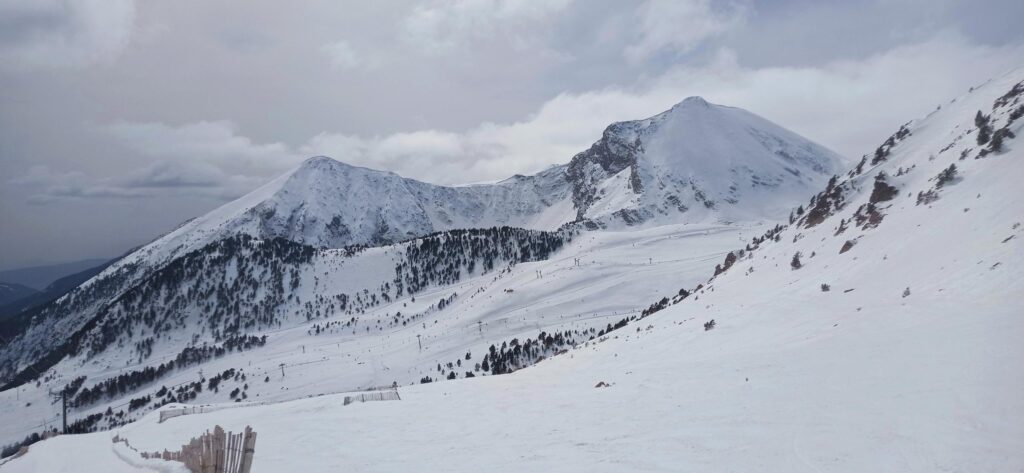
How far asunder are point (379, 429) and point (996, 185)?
112 ft

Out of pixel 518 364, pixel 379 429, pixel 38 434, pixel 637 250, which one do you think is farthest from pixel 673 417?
pixel 38 434

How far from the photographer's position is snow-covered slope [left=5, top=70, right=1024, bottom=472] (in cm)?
1033

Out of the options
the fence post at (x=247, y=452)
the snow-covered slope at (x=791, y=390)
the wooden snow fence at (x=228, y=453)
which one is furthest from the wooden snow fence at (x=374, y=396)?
the fence post at (x=247, y=452)

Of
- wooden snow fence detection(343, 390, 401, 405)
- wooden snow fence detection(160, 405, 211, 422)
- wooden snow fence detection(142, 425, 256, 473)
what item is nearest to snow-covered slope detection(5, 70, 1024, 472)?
wooden snow fence detection(343, 390, 401, 405)

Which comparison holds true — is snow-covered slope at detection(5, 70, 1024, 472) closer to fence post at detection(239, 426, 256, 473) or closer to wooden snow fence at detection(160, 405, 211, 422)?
wooden snow fence at detection(160, 405, 211, 422)

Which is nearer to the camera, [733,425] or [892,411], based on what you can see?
[892,411]

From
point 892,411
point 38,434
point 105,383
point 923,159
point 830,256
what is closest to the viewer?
point 892,411

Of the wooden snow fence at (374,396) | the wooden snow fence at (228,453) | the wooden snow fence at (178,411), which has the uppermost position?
the wooden snow fence at (228,453)

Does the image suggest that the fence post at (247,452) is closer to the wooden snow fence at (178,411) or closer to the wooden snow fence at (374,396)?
the wooden snow fence at (374,396)

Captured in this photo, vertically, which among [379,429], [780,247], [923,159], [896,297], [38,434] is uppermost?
[923,159]

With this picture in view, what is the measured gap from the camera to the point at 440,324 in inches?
5782

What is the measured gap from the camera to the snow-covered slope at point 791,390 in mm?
10328

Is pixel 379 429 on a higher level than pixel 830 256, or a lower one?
lower

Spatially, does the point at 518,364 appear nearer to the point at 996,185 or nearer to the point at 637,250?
the point at 996,185
